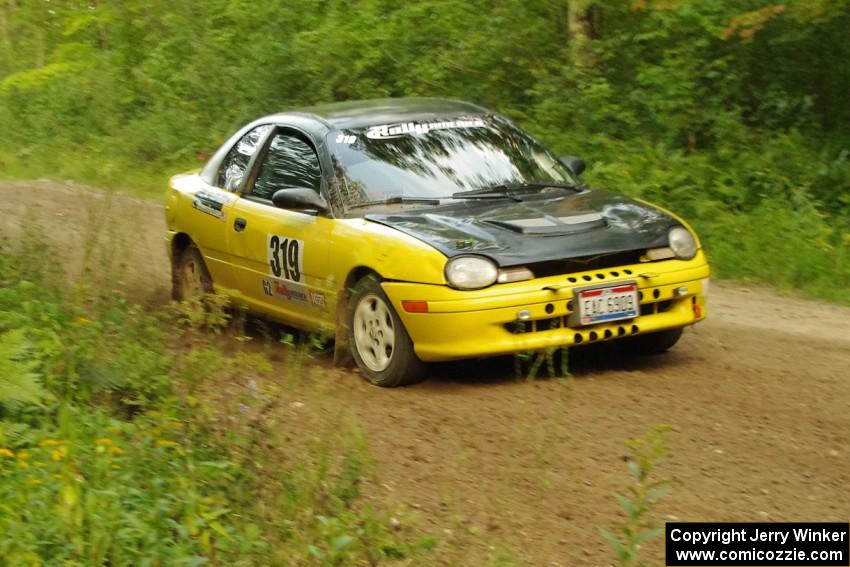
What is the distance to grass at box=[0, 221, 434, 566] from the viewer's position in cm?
467

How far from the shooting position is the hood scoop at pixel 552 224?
7.36m

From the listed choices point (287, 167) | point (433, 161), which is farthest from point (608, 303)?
point (287, 167)

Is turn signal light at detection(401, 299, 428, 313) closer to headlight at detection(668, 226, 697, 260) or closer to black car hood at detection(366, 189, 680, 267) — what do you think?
black car hood at detection(366, 189, 680, 267)

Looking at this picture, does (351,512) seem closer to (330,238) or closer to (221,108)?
(330,238)

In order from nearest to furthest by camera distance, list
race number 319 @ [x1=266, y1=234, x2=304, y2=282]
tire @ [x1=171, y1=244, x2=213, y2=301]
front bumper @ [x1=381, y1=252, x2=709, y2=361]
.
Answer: front bumper @ [x1=381, y1=252, x2=709, y2=361] → race number 319 @ [x1=266, y1=234, x2=304, y2=282] → tire @ [x1=171, y1=244, x2=213, y2=301]

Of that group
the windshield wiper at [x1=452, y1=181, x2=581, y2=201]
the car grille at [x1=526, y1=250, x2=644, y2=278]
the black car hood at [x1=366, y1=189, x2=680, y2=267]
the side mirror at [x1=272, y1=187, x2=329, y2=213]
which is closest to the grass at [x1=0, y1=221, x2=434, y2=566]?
the side mirror at [x1=272, y1=187, x2=329, y2=213]

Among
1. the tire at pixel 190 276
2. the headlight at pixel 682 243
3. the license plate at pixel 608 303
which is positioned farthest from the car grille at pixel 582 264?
the tire at pixel 190 276

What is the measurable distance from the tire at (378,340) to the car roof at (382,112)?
1.36m

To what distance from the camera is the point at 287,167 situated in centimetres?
878

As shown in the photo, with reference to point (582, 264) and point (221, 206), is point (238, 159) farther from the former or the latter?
point (582, 264)

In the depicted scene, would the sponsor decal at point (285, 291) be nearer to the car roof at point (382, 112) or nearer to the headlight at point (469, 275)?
the car roof at point (382, 112)

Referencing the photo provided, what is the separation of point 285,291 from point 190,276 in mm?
1586

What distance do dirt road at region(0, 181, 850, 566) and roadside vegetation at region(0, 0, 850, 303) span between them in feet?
8.83

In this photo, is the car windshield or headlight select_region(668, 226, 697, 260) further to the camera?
the car windshield
